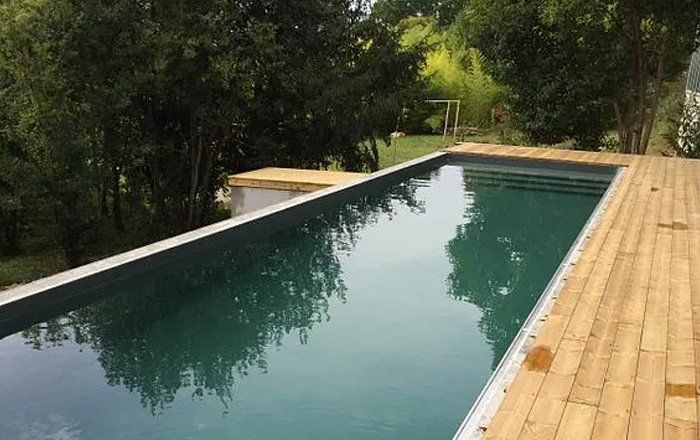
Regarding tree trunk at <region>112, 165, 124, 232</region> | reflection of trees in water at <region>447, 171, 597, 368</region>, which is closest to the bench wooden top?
reflection of trees in water at <region>447, 171, 597, 368</region>

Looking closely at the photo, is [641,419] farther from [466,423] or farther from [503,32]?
[503,32]

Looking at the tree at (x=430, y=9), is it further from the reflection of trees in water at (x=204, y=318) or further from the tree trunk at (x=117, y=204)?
the reflection of trees in water at (x=204, y=318)

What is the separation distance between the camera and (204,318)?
152 inches

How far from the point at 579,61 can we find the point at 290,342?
9186 mm

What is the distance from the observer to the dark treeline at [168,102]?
25.8 feet

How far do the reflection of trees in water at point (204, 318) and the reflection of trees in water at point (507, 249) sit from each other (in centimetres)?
95

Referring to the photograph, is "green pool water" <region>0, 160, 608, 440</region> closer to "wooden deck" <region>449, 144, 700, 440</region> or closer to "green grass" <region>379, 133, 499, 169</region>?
"wooden deck" <region>449, 144, 700, 440</region>

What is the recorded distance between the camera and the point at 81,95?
27.2 ft

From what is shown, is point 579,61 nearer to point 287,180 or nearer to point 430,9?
point 287,180

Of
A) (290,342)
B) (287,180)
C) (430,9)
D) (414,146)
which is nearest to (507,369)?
(290,342)

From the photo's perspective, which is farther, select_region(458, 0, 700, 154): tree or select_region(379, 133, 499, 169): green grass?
select_region(379, 133, 499, 169): green grass

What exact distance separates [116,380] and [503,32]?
930 cm

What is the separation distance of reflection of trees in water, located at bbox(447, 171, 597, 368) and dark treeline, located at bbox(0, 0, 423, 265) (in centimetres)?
281

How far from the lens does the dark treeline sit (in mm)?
7855
